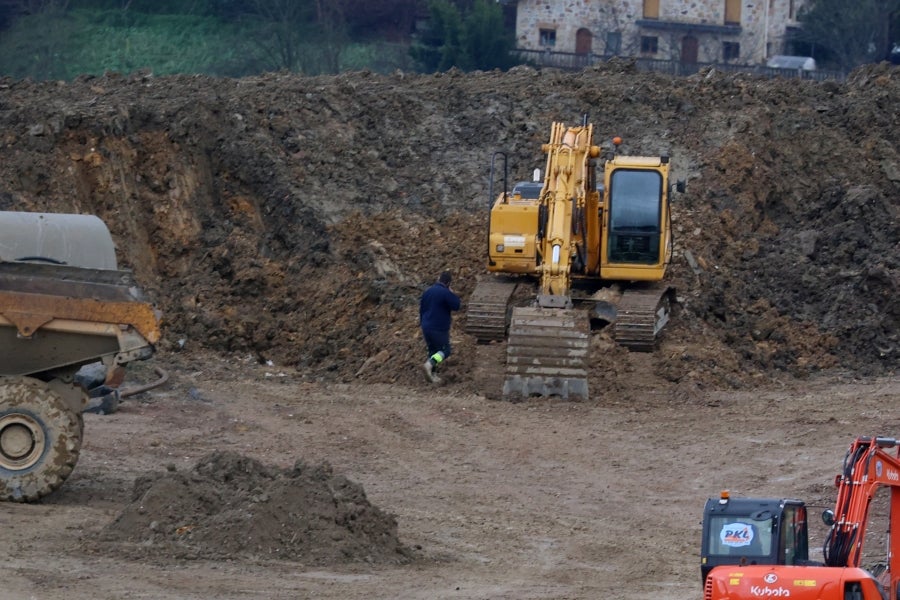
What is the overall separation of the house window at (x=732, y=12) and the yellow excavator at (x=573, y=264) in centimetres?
3661

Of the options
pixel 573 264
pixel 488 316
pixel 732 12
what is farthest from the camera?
pixel 732 12

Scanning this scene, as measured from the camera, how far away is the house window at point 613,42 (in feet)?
178

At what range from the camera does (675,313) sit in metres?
20.5

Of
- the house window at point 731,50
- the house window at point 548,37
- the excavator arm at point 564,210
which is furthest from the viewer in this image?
the house window at point 731,50

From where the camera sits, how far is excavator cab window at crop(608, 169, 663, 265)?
19.5 m

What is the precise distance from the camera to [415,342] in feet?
64.6

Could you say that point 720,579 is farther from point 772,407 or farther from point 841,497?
point 772,407

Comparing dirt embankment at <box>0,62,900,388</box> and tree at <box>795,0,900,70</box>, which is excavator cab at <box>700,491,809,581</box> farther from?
tree at <box>795,0,900,70</box>

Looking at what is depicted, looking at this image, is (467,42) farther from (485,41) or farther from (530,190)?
(530,190)

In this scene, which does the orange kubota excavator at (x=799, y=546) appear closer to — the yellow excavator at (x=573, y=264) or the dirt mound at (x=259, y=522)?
the dirt mound at (x=259, y=522)

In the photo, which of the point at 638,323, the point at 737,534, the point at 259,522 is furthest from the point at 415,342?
the point at 737,534

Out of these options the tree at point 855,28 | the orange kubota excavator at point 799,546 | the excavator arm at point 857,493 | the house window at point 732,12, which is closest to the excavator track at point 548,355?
the orange kubota excavator at point 799,546

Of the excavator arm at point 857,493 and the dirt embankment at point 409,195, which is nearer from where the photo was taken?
the excavator arm at point 857,493

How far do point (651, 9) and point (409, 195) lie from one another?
33381 millimetres
